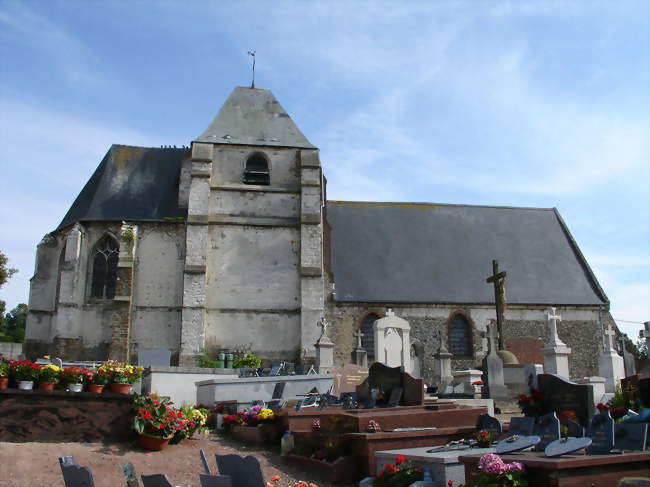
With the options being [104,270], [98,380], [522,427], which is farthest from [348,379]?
[104,270]

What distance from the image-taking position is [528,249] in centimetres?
3031

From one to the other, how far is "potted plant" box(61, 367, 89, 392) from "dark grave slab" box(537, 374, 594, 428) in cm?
708

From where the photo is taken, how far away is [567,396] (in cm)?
820

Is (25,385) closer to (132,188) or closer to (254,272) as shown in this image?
(254,272)

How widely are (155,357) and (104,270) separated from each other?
5.87 metres

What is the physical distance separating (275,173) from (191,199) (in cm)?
362

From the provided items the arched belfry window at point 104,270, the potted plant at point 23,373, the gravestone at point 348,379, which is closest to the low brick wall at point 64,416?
the potted plant at point 23,373

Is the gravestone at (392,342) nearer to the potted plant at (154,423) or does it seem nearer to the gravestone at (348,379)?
the gravestone at (348,379)

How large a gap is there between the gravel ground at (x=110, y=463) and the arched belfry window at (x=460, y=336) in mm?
16888

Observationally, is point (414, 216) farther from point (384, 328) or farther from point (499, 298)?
point (384, 328)

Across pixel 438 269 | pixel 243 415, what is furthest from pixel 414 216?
pixel 243 415

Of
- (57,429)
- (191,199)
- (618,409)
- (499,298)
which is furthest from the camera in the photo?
(191,199)

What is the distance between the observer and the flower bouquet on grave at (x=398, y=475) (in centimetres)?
747

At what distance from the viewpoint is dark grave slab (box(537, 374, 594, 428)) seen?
791 centimetres
